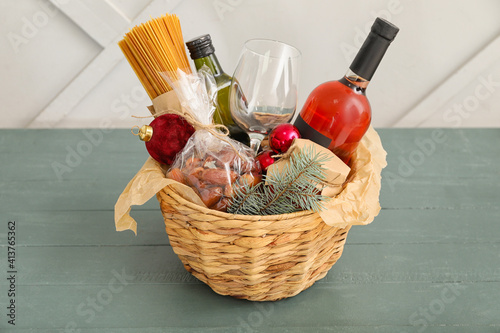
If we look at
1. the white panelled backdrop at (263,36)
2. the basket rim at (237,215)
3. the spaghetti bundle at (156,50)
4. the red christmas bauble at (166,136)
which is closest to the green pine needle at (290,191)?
the basket rim at (237,215)

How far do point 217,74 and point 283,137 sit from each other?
0.69 feet

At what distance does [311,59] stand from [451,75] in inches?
19.7

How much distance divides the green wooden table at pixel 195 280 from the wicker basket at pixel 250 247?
35 millimetres

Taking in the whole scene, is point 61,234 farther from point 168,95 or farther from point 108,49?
point 108,49

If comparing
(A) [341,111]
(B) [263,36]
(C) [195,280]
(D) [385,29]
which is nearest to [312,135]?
(A) [341,111]

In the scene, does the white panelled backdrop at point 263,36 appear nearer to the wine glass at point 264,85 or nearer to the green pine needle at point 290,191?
the wine glass at point 264,85

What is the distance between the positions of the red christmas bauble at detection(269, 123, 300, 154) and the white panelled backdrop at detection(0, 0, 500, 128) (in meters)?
0.95

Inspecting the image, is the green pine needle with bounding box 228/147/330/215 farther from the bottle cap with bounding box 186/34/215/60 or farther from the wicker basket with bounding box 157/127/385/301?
the bottle cap with bounding box 186/34/215/60

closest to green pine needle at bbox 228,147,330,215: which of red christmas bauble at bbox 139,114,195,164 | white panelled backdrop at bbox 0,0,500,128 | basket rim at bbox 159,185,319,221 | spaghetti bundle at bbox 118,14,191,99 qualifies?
basket rim at bbox 159,185,319,221

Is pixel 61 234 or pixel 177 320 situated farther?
pixel 61 234

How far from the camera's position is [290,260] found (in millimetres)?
598

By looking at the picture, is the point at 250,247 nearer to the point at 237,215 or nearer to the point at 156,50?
the point at 237,215

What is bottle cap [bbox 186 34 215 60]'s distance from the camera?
0.70m

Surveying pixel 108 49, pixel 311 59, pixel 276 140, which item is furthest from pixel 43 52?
pixel 276 140
